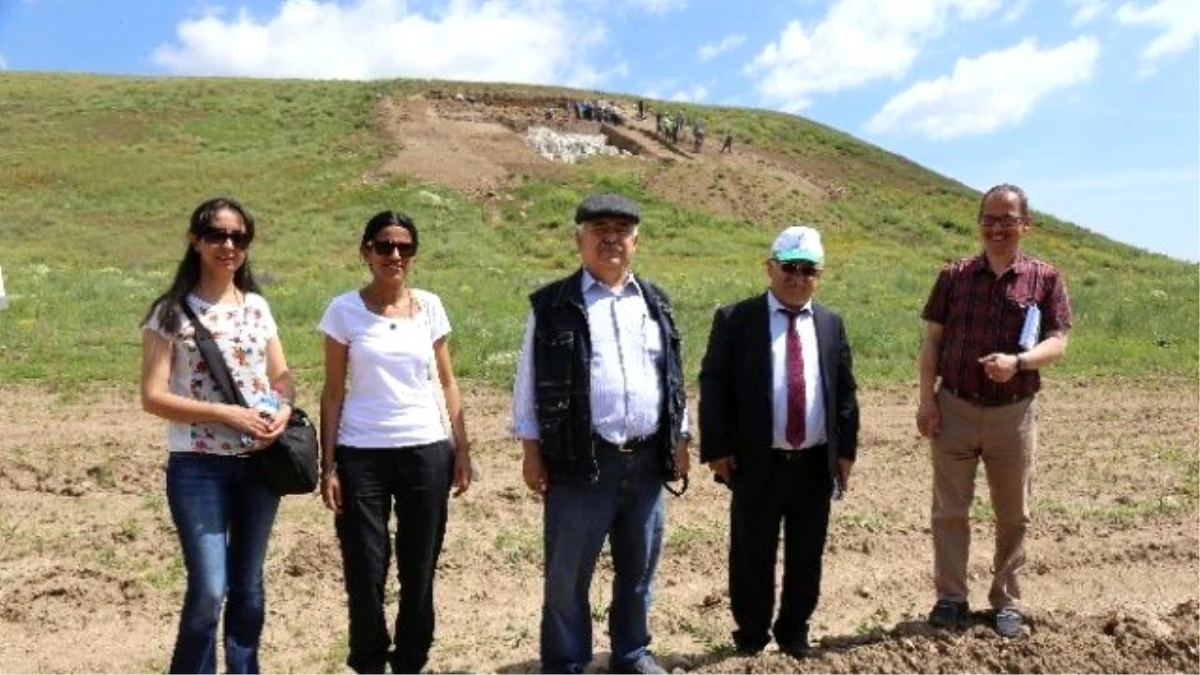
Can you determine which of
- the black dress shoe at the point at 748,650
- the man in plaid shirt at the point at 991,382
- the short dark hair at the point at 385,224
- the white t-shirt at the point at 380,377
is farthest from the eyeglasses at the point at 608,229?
the black dress shoe at the point at 748,650

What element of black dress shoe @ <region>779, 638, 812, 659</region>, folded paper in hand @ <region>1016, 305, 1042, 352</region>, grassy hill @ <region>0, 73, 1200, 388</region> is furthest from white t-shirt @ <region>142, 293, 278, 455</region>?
grassy hill @ <region>0, 73, 1200, 388</region>

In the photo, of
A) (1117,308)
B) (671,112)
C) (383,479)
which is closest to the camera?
(383,479)

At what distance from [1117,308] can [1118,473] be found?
10.4 meters

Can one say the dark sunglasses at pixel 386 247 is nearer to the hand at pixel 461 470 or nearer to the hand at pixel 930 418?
the hand at pixel 461 470

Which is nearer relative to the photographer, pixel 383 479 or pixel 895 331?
pixel 383 479

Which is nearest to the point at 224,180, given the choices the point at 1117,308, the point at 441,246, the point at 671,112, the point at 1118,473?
the point at 441,246

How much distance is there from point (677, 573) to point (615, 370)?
7.83ft

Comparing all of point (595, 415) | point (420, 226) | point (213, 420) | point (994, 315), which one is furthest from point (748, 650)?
point (420, 226)

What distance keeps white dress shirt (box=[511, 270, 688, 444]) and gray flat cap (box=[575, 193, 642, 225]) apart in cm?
23

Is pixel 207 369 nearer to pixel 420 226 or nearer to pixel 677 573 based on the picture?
pixel 677 573

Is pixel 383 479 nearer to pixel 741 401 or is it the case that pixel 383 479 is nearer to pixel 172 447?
pixel 172 447

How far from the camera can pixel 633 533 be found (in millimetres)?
4125

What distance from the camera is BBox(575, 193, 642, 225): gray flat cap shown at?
3.85 m

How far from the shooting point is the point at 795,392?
4.30 m
